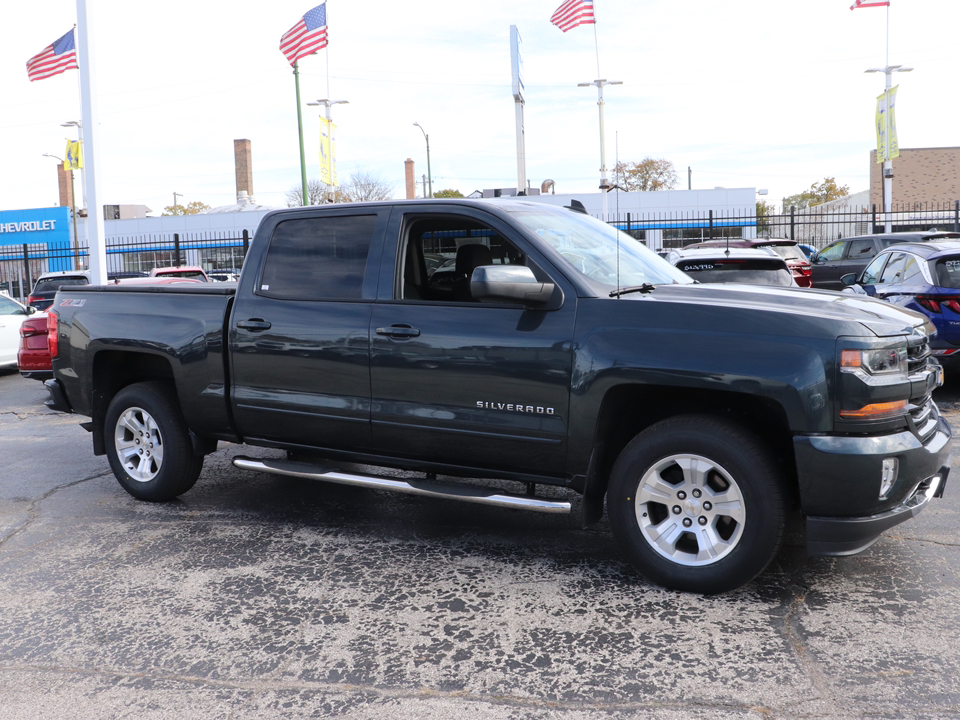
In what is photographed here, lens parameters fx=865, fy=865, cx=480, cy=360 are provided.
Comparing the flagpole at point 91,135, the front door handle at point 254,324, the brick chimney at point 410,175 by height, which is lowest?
the front door handle at point 254,324

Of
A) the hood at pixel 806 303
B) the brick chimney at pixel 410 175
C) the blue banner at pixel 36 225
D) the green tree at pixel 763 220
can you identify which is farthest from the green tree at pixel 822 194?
the hood at pixel 806 303

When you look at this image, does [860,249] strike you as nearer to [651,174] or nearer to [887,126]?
[887,126]

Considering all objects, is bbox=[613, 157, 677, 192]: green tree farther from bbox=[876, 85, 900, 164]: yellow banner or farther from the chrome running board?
the chrome running board

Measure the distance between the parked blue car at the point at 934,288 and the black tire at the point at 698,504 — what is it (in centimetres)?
539

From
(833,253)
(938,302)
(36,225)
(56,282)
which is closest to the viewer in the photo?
(938,302)

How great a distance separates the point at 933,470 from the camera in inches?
158

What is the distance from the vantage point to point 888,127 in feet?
103

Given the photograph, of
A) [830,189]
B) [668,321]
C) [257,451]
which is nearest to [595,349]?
[668,321]

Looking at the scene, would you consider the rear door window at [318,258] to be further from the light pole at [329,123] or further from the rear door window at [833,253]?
the light pole at [329,123]

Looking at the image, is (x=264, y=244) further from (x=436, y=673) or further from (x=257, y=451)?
(x=436, y=673)

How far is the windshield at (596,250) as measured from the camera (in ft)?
15.3

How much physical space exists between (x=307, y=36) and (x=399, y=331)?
69.0 feet

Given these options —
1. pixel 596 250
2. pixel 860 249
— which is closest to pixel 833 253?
pixel 860 249

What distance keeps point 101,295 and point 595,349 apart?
374 centimetres
